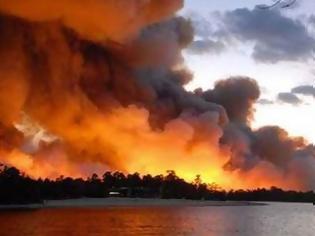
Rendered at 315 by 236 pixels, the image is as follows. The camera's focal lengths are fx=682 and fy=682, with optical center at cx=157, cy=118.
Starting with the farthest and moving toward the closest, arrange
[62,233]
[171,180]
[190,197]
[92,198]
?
[190,197], [92,198], [171,180], [62,233]

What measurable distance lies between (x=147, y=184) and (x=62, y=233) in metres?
109

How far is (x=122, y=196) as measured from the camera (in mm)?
186875

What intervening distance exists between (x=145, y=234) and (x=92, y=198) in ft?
380

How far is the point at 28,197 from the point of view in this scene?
14300 cm

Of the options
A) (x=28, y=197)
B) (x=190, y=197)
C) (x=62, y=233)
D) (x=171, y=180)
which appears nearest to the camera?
(x=62, y=233)

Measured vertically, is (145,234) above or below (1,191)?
below

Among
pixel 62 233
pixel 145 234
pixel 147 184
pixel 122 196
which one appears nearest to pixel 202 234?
pixel 145 234

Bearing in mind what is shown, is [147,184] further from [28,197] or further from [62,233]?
[62,233]

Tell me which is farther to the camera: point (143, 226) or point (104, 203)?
point (104, 203)

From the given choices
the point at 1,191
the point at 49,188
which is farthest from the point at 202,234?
the point at 49,188

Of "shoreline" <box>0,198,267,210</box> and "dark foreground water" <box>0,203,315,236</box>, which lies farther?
"shoreline" <box>0,198,267,210</box>

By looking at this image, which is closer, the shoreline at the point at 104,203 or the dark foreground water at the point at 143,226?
the dark foreground water at the point at 143,226

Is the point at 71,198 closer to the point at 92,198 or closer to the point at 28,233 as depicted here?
the point at 92,198

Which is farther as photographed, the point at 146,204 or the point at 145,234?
the point at 146,204
